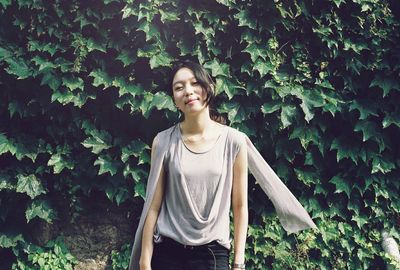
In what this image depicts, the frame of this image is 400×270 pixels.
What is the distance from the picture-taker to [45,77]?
4.00 m

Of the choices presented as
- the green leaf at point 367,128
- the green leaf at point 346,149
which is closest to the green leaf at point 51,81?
the green leaf at point 346,149

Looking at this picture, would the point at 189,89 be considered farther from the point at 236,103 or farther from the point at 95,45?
the point at 95,45

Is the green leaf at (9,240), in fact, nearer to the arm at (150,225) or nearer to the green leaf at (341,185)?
the arm at (150,225)

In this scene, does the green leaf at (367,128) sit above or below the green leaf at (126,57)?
below

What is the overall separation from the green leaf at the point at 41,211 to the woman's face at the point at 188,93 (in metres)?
2.27

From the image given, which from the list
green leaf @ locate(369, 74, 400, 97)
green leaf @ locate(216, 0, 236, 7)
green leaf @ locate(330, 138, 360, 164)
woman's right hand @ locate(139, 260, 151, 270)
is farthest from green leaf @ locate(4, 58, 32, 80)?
green leaf @ locate(369, 74, 400, 97)

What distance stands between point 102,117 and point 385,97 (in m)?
2.53

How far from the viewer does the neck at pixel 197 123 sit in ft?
8.03

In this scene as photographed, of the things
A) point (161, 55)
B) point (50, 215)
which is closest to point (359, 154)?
point (161, 55)

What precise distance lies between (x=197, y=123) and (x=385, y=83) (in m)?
2.38

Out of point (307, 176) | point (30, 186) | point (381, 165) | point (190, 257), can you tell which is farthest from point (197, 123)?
point (381, 165)

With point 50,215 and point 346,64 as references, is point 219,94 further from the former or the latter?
point 50,215

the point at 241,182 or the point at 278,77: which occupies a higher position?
the point at 278,77

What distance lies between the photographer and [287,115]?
4043mm
